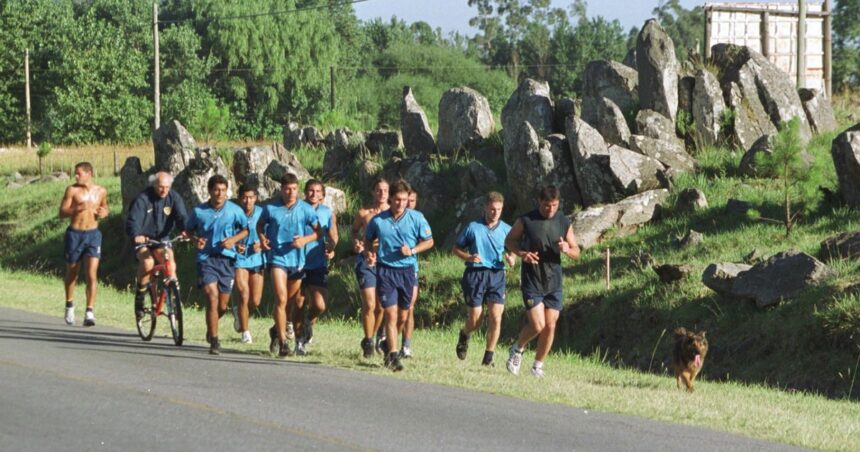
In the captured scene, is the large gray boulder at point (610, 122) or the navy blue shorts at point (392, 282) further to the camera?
the large gray boulder at point (610, 122)

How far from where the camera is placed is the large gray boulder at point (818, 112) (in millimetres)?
30016

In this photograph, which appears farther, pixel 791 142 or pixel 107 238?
pixel 107 238

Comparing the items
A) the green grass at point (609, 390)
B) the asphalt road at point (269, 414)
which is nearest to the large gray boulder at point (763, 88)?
the green grass at point (609, 390)

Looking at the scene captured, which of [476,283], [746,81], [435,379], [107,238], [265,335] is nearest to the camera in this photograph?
[435,379]

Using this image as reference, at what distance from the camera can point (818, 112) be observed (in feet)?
99.1

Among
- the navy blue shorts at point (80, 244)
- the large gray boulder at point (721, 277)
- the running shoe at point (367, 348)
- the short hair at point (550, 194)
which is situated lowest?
the running shoe at point (367, 348)

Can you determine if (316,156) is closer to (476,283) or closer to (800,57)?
(800,57)

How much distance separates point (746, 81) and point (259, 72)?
60.7m

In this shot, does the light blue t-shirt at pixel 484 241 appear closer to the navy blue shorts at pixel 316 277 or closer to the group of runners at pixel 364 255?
the group of runners at pixel 364 255

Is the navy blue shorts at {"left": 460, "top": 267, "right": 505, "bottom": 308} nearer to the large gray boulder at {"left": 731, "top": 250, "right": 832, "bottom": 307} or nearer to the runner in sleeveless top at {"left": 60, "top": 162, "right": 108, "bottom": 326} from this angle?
the runner in sleeveless top at {"left": 60, "top": 162, "right": 108, "bottom": 326}

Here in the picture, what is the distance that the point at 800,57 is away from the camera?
34375 mm

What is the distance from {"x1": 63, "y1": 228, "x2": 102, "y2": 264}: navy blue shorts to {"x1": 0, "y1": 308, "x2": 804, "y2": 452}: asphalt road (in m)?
3.52

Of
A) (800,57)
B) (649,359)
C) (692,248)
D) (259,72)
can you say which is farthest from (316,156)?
(259,72)

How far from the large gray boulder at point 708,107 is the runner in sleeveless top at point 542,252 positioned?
1586 centimetres
